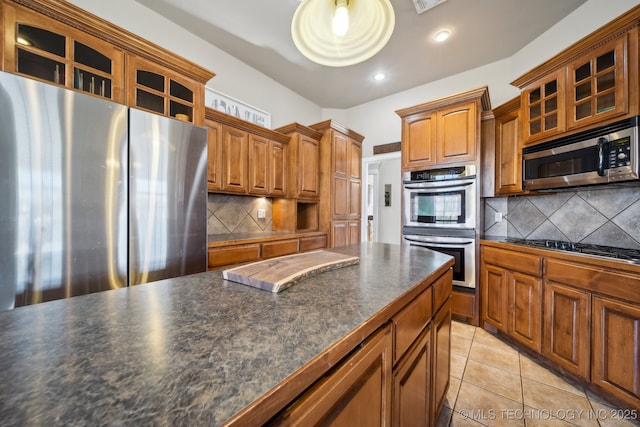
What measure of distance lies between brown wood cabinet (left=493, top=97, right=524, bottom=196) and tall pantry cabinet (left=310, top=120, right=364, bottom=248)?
178 cm

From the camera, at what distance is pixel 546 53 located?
2.53m

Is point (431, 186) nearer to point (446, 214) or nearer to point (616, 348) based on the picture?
point (446, 214)

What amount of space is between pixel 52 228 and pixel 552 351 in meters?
3.28

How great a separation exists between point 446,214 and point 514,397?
62.8 inches

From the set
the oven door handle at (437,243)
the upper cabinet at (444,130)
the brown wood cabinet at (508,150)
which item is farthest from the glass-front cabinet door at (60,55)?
the brown wood cabinet at (508,150)

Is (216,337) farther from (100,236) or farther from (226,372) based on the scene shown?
(100,236)

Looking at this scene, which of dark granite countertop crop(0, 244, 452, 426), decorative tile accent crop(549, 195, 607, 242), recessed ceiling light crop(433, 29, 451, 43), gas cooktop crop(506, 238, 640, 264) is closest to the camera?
dark granite countertop crop(0, 244, 452, 426)

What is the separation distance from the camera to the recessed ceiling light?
2.52 metres

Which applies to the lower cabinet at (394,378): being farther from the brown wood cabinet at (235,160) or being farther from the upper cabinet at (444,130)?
the brown wood cabinet at (235,160)

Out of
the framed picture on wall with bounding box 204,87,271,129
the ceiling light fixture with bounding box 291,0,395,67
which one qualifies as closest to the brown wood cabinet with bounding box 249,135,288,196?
the framed picture on wall with bounding box 204,87,271,129

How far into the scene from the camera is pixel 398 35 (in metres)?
2.56

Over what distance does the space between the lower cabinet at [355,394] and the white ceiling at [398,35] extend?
2727mm

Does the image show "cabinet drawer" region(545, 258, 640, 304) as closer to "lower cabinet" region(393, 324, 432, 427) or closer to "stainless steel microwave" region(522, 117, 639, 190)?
"stainless steel microwave" region(522, 117, 639, 190)

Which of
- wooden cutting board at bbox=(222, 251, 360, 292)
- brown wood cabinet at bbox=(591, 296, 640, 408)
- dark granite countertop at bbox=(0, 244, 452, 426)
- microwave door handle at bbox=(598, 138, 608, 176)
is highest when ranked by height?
microwave door handle at bbox=(598, 138, 608, 176)
